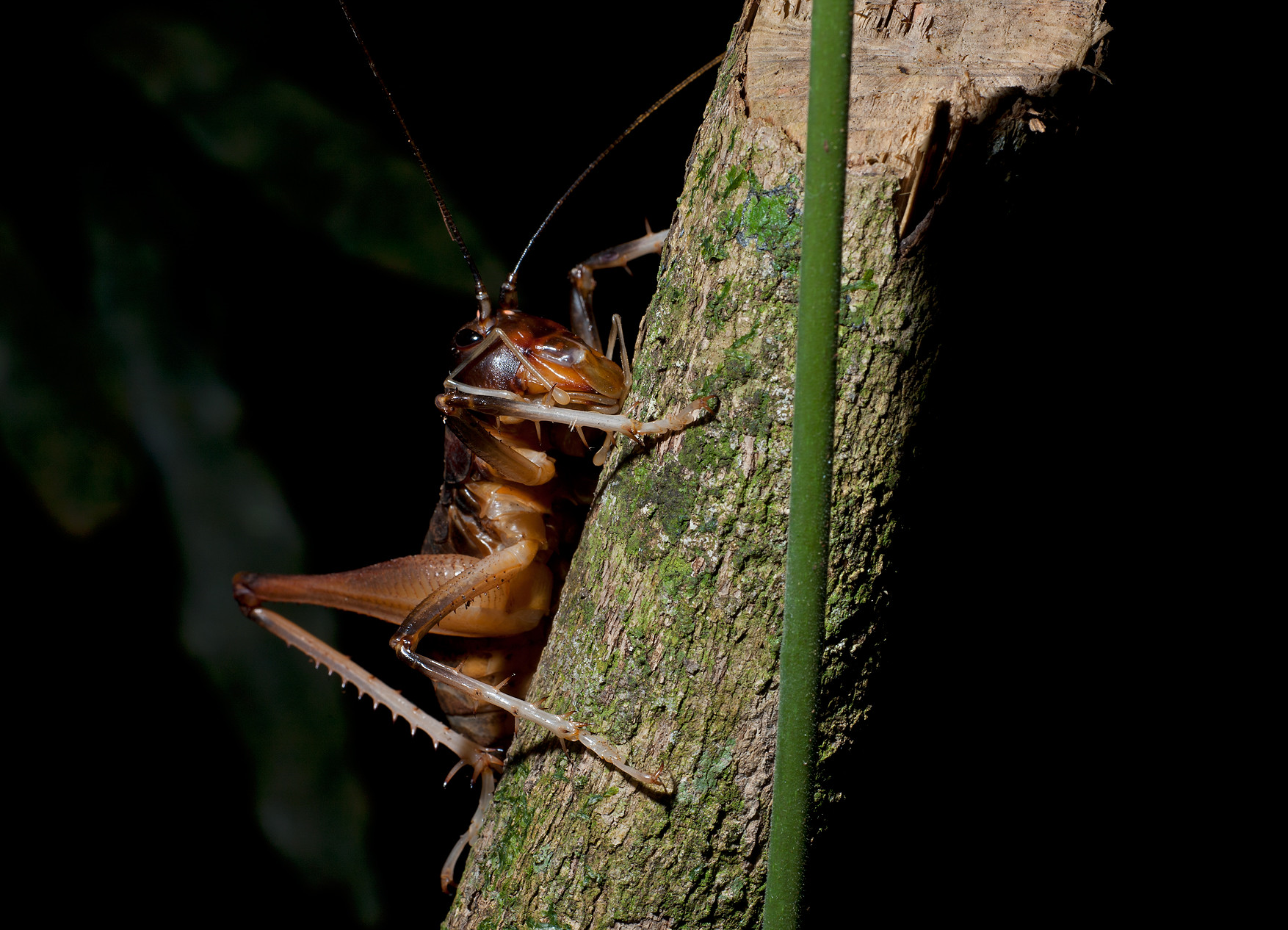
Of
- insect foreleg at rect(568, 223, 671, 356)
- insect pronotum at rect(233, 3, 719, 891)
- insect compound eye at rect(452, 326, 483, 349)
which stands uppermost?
insect foreleg at rect(568, 223, 671, 356)

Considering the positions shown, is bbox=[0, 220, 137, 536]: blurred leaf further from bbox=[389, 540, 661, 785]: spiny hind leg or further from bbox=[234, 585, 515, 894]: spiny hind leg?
bbox=[389, 540, 661, 785]: spiny hind leg

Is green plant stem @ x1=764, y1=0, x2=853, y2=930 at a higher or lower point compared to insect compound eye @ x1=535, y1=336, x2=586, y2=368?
lower

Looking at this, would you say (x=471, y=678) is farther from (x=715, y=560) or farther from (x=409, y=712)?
(x=715, y=560)

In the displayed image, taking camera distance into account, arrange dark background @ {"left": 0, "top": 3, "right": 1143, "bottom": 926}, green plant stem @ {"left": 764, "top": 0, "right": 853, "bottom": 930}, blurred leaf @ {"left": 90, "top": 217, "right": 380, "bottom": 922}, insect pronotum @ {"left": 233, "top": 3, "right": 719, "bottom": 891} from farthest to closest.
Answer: blurred leaf @ {"left": 90, "top": 217, "right": 380, "bottom": 922} → insect pronotum @ {"left": 233, "top": 3, "right": 719, "bottom": 891} → dark background @ {"left": 0, "top": 3, "right": 1143, "bottom": 926} → green plant stem @ {"left": 764, "top": 0, "right": 853, "bottom": 930}

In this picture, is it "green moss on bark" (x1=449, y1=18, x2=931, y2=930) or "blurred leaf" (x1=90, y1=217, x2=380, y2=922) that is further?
"blurred leaf" (x1=90, y1=217, x2=380, y2=922)

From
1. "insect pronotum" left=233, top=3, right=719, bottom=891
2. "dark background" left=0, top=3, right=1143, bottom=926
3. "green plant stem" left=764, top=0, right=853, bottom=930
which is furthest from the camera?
"insect pronotum" left=233, top=3, right=719, bottom=891

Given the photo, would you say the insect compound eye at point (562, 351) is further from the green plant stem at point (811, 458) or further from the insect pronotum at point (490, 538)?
the green plant stem at point (811, 458)

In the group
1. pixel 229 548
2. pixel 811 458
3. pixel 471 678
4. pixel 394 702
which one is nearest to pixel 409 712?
pixel 394 702

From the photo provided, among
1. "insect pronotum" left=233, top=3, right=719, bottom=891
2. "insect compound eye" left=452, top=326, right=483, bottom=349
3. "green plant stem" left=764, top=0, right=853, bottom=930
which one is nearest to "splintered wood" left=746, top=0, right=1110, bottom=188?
"green plant stem" left=764, top=0, right=853, bottom=930
